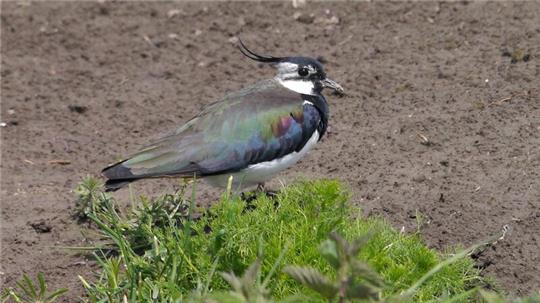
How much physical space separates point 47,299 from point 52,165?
2147 millimetres

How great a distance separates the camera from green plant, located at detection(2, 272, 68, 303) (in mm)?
4949

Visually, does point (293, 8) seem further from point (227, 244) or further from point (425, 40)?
point (227, 244)

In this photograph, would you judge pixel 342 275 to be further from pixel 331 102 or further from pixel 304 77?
pixel 331 102

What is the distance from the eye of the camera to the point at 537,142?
6102 mm

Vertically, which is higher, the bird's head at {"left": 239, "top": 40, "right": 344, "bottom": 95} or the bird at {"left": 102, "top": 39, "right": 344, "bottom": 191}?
the bird's head at {"left": 239, "top": 40, "right": 344, "bottom": 95}

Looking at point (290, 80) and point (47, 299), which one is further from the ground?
point (290, 80)

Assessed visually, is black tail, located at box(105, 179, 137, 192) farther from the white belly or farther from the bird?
the white belly

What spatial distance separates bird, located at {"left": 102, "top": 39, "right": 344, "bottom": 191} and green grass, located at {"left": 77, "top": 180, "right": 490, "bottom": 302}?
2.82 ft

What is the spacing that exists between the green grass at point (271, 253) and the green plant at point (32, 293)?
0.20 m

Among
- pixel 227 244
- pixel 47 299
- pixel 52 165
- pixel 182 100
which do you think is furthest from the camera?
pixel 182 100

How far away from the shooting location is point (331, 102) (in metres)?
7.45

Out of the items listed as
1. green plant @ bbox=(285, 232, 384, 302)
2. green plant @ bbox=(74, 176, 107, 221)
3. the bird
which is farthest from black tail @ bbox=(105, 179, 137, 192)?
green plant @ bbox=(285, 232, 384, 302)

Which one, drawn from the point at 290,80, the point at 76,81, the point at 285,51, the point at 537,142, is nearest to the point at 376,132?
the point at 290,80

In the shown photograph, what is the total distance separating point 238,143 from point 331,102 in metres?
1.50
